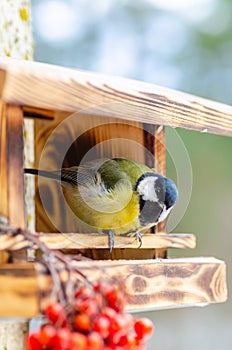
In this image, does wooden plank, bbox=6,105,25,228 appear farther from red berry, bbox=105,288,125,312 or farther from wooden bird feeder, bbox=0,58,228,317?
red berry, bbox=105,288,125,312

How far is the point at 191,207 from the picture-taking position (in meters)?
5.95

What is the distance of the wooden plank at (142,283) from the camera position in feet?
4.29

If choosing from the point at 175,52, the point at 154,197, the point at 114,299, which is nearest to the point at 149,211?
the point at 154,197

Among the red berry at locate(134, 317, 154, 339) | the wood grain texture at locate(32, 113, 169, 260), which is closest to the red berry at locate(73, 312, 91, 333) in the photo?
the red berry at locate(134, 317, 154, 339)

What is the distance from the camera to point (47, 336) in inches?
41.6

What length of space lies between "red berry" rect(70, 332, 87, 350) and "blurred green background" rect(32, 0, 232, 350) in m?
4.82

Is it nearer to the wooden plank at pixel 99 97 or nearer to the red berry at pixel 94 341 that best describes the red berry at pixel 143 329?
the red berry at pixel 94 341

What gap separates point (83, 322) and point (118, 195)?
0.93 meters

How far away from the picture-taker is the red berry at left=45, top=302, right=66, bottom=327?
1.08 metres

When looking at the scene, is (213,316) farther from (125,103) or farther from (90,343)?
(90,343)

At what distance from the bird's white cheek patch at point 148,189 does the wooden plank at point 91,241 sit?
12 cm

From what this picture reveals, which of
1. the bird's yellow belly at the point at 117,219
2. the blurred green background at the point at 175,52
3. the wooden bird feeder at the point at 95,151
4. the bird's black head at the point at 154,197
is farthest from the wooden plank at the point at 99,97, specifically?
the blurred green background at the point at 175,52

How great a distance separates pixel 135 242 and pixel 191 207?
4.13 metres

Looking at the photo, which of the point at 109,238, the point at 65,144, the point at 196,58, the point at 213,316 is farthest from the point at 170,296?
the point at 196,58
